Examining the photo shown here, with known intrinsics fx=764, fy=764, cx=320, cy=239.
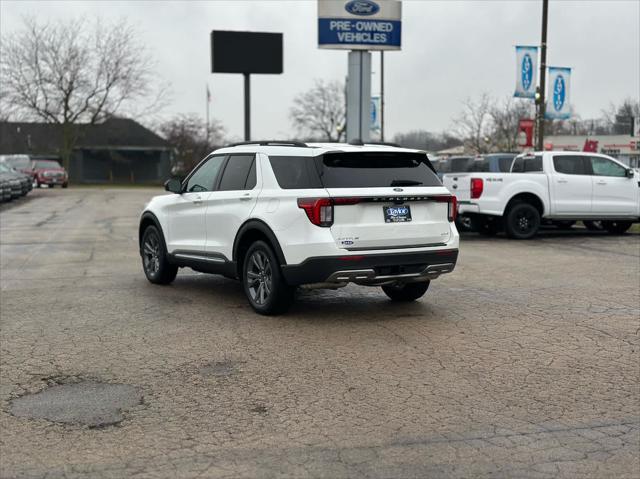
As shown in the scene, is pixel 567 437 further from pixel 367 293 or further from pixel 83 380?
pixel 367 293

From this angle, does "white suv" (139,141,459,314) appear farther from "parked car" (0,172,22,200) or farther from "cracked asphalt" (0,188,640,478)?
"parked car" (0,172,22,200)

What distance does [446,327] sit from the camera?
739cm

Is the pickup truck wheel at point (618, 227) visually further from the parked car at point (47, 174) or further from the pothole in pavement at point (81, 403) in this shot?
the parked car at point (47, 174)

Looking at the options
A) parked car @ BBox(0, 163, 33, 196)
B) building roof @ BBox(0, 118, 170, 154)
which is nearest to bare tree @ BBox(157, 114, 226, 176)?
building roof @ BBox(0, 118, 170, 154)

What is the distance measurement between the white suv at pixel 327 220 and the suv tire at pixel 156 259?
1.37 meters

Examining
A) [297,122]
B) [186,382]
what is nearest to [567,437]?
[186,382]

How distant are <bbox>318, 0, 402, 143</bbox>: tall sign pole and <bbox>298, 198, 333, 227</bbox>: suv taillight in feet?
64.1

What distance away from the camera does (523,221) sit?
16.1 metres

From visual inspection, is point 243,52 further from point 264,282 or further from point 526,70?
point 264,282

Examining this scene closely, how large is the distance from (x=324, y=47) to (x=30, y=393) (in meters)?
22.8

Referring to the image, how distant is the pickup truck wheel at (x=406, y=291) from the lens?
8703 millimetres

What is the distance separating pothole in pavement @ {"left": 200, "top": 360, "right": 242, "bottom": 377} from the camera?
5820 millimetres

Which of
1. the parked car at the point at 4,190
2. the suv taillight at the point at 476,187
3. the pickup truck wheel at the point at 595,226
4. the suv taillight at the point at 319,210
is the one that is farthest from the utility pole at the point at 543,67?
the parked car at the point at 4,190

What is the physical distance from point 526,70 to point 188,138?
4469cm
